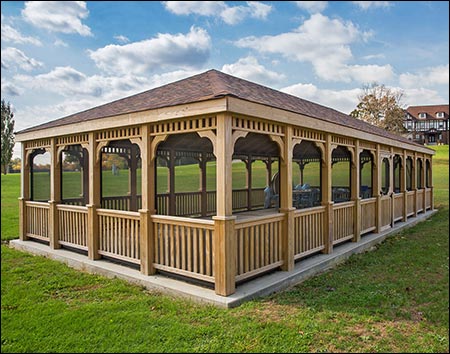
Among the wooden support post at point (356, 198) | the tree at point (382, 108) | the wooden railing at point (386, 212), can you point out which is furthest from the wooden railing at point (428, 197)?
the tree at point (382, 108)

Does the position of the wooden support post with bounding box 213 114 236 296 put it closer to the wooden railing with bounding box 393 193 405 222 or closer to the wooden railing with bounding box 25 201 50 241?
the wooden railing with bounding box 25 201 50 241

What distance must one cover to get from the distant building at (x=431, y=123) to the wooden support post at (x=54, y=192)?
210 feet

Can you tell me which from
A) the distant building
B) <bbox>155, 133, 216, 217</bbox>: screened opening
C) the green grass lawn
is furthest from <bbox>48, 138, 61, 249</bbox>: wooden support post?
the distant building

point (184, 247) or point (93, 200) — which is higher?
point (93, 200)

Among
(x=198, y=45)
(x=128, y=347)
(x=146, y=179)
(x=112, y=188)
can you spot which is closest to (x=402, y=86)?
(x=112, y=188)

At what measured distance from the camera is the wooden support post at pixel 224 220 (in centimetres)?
457

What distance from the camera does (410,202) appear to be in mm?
12648

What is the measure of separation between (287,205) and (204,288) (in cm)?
194

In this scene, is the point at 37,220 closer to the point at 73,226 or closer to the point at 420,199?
the point at 73,226

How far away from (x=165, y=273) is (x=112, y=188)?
16388mm

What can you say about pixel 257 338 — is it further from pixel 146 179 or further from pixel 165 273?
pixel 146 179

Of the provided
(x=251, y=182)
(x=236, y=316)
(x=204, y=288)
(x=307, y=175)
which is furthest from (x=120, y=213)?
(x=307, y=175)

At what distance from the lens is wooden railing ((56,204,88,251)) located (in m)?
6.97

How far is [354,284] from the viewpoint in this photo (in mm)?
5410
